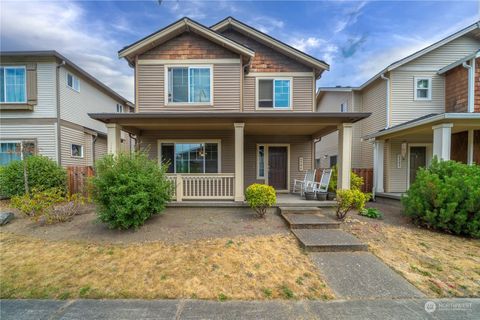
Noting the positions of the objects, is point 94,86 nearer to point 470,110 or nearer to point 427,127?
point 427,127

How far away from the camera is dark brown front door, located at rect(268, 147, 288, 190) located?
10.7 metres

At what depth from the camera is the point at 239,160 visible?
24.3ft

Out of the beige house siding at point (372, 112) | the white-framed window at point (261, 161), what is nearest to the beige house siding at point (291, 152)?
the white-framed window at point (261, 161)

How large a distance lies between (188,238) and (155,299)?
1.96 meters

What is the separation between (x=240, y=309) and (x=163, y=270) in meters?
1.64

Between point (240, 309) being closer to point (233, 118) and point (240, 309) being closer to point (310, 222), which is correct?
point (310, 222)

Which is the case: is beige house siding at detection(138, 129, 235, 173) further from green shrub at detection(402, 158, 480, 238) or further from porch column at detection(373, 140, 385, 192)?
porch column at detection(373, 140, 385, 192)

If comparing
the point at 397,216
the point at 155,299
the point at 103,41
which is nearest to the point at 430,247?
the point at 397,216

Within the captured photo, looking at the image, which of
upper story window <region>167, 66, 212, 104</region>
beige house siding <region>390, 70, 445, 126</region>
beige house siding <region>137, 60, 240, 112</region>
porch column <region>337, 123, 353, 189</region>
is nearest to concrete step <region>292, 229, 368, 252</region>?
porch column <region>337, 123, 353, 189</region>

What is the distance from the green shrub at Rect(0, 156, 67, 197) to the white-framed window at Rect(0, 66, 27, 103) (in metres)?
3.48

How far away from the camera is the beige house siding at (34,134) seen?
10.3 meters

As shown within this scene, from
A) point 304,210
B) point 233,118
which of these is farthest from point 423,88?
point 233,118

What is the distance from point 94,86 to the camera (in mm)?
13648

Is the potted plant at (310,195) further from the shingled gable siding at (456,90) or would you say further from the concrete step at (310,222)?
the shingled gable siding at (456,90)
